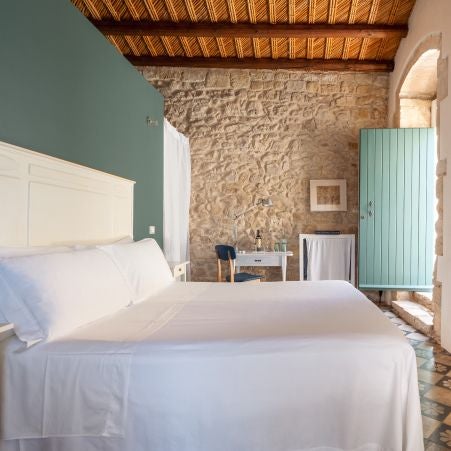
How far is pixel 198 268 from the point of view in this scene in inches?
222

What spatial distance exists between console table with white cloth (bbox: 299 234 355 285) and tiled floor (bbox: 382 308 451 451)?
60.4 inches

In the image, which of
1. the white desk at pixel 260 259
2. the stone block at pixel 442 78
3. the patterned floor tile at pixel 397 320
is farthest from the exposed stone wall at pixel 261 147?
the stone block at pixel 442 78

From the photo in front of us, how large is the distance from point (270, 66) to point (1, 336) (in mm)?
4932

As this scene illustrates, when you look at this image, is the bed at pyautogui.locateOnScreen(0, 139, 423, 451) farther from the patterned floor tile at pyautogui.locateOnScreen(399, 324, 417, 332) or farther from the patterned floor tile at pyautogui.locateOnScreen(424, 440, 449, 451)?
the patterned floor tile at pyautogui.locateOnScreen(399, 324, 417, 332)

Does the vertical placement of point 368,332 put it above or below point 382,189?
below

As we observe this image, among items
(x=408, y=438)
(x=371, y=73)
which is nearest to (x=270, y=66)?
(x=371, y=73)

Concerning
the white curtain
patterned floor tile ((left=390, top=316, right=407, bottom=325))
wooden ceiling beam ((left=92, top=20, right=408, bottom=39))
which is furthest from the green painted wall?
patterned floor tile ((left=390, top=316, right=407, bottom=325))

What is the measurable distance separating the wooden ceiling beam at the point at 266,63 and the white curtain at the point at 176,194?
43.6 inches

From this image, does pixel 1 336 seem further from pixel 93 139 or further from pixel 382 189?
pixel 382 189

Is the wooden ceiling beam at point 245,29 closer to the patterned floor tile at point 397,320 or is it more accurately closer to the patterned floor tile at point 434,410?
the patterned floor tile at point 397,320

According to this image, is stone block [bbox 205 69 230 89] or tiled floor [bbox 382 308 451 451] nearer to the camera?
tiled floor [bbox 382 308 451 451]

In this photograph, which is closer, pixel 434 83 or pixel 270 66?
pixel 434 83

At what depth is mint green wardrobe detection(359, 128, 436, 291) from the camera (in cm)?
468

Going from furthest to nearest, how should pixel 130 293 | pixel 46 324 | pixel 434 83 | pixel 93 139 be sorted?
1. pixel 434 83
2. pixel 93 139
3. pixel 130 293
4. pixel 46 324
